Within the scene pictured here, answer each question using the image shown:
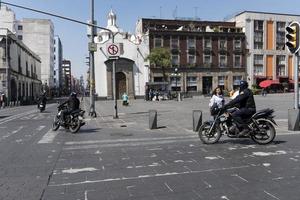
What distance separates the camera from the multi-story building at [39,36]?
11081 centimetres

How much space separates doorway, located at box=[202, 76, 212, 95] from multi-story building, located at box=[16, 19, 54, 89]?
166 feet

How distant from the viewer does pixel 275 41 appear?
3369 inches

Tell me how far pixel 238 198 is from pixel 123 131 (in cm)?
1017

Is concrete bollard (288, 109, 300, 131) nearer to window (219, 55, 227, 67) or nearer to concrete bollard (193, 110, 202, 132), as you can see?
concrete bollard (193, 110, 202, 132)

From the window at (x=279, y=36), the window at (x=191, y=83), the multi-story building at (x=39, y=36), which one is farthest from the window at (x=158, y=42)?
the multi-story building at (x=39, y=36)

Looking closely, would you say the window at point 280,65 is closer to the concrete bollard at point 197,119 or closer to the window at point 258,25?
the window at point 258,25

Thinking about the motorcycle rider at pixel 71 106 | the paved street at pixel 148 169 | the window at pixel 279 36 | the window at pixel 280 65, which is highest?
the window at pixel 279 36

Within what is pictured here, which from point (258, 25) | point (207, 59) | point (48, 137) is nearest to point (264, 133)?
point (48, 137)

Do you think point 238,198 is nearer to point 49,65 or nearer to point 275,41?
point 275,41

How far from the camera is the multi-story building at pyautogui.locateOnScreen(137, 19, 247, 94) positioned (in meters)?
76.0

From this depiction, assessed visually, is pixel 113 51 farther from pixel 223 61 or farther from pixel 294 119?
pixel 223 61

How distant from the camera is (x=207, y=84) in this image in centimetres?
7912

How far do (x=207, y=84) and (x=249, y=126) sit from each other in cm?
6841

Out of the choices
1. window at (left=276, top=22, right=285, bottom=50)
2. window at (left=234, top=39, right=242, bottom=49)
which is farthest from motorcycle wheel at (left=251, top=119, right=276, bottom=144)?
window at (left=276, top=22, right=285, bottom=50)
